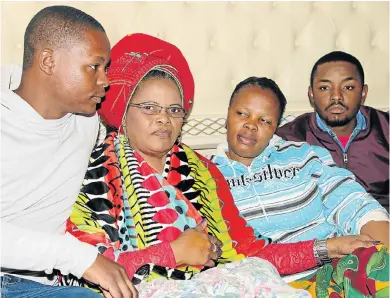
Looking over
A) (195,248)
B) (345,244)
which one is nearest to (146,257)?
(195,248)

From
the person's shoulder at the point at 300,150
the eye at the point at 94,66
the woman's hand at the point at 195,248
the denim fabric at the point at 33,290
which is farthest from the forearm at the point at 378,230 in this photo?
the eye at the point at 94,66

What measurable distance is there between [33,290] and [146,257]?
14.6 inches

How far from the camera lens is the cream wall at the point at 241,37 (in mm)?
2994

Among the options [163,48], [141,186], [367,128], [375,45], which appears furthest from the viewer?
[375,45]

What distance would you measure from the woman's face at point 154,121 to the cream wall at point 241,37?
0.77 m

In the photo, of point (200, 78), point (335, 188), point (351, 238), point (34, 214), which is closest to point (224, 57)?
point (200, 78)

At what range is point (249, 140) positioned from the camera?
8.34 feet

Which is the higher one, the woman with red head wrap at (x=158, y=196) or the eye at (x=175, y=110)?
the eye at (x=175, y=110)

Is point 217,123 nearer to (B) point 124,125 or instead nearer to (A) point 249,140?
(A) point 249,140

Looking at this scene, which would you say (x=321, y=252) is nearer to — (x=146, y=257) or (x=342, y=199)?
(x=342, y=199)

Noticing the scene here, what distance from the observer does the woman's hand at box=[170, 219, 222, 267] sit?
83.5 inches

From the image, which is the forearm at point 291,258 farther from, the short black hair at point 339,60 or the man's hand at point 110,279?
the short black hair at point 339,60

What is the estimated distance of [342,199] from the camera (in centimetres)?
252

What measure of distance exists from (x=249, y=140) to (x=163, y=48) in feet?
1.65
